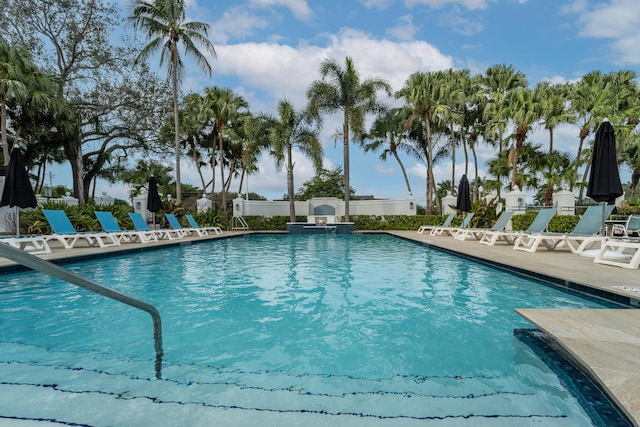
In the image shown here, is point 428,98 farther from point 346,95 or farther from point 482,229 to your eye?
point 482,229

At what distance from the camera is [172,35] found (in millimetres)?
18469

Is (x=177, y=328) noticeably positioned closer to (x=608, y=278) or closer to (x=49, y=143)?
(x=608, y=278)

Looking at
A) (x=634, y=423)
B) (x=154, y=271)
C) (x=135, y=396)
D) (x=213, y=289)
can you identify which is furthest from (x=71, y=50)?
(x=634, y=423)

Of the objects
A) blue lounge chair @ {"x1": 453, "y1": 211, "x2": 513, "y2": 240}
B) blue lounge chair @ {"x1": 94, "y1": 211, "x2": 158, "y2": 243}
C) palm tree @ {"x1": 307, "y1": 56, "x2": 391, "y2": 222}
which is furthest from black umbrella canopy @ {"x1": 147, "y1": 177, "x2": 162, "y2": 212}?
blue lounge chair @ {"x1": 453, "y1": 211, "x2": 513, "y2": 240}

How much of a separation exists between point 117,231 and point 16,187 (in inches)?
126

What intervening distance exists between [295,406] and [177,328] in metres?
2.03

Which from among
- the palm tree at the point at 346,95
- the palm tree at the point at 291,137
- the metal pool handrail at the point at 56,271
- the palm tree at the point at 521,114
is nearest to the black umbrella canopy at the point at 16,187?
the metal pool handrail at the point at 56,271

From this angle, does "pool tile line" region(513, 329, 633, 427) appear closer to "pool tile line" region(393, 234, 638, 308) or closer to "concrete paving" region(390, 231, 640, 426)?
"concrete paving" region(390, 231, 640, 426)

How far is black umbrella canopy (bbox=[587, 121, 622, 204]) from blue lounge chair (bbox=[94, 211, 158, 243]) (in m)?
12.1

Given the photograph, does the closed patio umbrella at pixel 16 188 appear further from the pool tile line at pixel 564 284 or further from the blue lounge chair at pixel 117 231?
the pool tile line at pixel 564 284

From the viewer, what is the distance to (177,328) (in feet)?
12.1

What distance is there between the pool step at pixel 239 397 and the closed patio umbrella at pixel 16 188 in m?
7.49

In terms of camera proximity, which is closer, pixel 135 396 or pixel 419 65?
pixel 135 396

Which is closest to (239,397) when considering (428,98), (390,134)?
(428,98)
